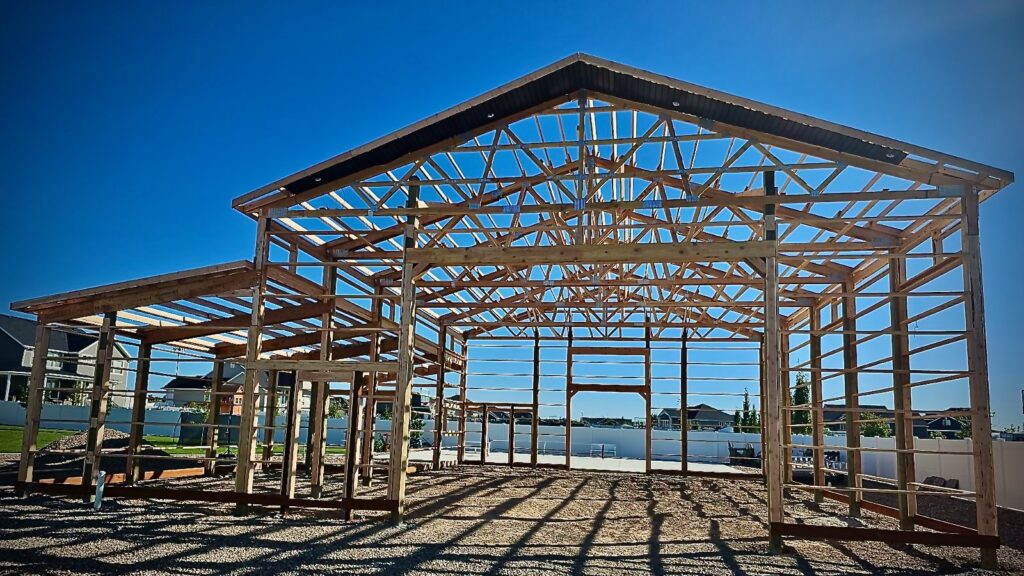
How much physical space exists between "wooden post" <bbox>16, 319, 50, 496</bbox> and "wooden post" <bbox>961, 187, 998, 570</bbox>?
44.8ft

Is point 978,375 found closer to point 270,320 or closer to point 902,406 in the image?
point 902,406

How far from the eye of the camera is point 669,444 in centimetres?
3491

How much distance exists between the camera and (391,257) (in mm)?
13695

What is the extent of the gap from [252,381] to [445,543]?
14.4ft

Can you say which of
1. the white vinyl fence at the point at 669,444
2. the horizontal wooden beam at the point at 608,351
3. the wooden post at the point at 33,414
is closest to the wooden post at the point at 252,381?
the wooden post at the point at 33,414

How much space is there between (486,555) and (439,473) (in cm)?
1141

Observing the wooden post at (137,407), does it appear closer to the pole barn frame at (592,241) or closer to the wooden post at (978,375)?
the pole barn frame at (592,241)

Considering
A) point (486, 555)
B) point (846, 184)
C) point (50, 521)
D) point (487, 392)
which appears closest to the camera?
point (486, 555)

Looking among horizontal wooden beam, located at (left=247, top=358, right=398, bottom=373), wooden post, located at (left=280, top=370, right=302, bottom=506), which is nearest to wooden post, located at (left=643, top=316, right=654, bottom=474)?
horizontal wooden beam, located at (left=247, top=358, right=398, bottom=373)

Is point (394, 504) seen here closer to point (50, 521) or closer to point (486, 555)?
point (486, 555)

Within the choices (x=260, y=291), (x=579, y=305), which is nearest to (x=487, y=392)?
(x=579, y=305)

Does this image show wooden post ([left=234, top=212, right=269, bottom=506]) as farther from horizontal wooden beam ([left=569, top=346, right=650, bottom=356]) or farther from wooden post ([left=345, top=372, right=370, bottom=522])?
horizontal wooden beam ([left=569, top=346, right=650, bottom=356])

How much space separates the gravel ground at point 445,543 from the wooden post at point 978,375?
0.60 m

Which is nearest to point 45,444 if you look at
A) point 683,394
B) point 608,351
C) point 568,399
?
point 568,399
